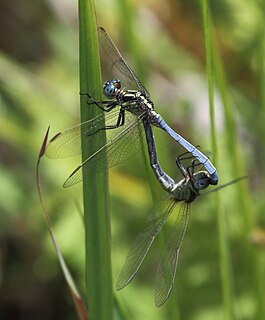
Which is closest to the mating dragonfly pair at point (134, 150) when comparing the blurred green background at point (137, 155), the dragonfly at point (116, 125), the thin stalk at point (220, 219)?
the dragonfly at point (116, 125)

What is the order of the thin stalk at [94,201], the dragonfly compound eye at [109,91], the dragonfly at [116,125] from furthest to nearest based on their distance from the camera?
the dragonfly compound eye at [109,91] → the dragonfly at [116,125] → the thin stalk at [94,201]

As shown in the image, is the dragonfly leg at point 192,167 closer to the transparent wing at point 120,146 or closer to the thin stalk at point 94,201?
the transparent wing at point 120,146

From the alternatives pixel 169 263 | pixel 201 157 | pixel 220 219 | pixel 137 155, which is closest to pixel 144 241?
pixel 169 263

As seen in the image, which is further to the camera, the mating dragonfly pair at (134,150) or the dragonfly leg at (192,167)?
the dragonfly leg at (192,167)

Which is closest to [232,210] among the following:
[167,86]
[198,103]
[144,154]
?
[198,103]

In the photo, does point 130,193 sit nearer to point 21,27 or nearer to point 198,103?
point 198,103

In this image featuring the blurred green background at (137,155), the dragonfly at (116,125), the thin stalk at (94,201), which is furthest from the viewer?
the blurred green background at (137,155)

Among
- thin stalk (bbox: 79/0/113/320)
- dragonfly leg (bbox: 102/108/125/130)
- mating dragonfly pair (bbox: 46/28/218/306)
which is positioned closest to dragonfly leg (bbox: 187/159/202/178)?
mating dragonfly pair (bbox: 46/28/218/306)

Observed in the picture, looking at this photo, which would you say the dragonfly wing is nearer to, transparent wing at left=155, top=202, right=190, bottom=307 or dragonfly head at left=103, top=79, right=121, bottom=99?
dragonfly head at left=103, top=79, right=121, bottom=99
